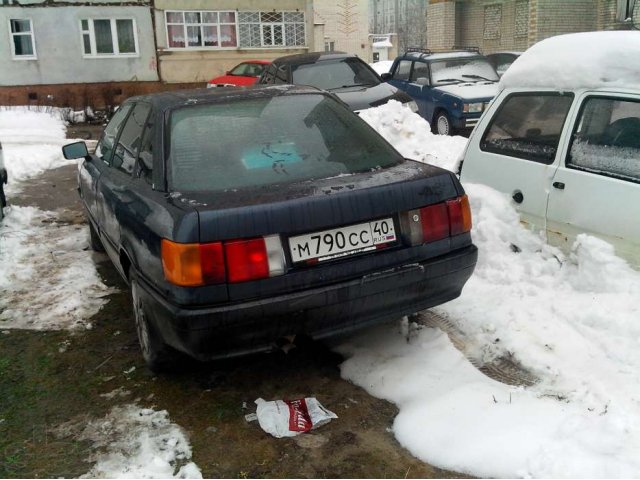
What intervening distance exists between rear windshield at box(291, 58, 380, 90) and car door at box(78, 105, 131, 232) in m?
5.71

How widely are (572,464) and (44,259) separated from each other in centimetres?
480

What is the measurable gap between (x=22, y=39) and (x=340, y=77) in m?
15.0

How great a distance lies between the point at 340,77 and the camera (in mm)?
10453

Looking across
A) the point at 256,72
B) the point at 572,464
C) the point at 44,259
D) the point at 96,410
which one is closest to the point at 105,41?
the point at 256,72

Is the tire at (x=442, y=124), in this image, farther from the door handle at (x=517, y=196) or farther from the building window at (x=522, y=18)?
the building window at (x=522, y=18)

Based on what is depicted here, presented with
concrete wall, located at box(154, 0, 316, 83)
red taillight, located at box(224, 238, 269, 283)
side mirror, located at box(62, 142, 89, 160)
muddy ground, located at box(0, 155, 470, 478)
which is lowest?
muddy ground, located at box(0, 155, 470, 478)

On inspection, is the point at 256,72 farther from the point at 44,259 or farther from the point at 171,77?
the point at 44,259

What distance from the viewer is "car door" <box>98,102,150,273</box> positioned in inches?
142

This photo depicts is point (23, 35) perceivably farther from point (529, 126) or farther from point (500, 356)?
point (500, 356)

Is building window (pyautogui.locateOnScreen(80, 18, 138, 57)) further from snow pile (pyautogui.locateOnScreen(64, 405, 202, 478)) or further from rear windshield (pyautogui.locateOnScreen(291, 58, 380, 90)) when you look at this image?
snow pile (pyautogui.locateOnScreen(64, 405, 202, 478))

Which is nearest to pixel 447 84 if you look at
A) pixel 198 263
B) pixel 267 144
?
pixel 267 144

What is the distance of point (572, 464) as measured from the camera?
→ 2373 mm

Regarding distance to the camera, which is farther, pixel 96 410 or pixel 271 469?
pixel 96 410

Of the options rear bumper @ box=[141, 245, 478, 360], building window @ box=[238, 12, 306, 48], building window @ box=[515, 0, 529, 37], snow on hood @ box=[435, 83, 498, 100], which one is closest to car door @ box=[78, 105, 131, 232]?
rear bumper @ box=[141, 245, 478, 360]
